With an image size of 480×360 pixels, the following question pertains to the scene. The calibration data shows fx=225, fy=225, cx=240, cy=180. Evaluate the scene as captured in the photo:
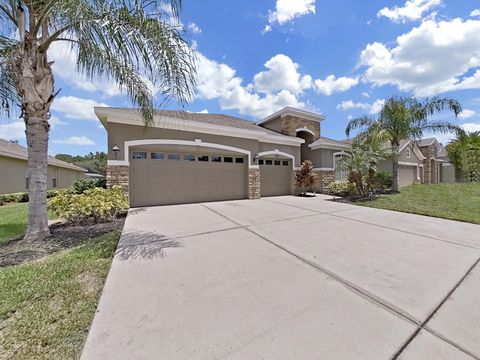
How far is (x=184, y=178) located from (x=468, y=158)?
27.6 meters

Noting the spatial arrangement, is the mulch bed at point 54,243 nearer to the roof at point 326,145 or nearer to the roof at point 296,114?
the roof at point 296,114

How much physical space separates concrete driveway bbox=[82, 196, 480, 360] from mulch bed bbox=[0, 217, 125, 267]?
1.38 m

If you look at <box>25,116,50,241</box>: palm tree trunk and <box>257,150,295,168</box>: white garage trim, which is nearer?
<box>25,116,50,241</box>: palm tree trunk

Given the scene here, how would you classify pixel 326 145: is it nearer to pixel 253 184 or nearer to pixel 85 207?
pixel 253 184

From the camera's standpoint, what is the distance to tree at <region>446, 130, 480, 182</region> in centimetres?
2170

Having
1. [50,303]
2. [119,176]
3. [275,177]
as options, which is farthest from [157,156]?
[50,303]

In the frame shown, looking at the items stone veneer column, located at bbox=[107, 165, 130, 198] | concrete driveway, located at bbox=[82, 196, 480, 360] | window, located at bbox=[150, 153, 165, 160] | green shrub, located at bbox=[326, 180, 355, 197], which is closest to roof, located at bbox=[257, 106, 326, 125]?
green shrub, located at bbox=[326, 180, 355, 197]

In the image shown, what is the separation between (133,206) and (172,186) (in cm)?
191

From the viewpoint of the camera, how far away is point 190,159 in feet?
37.3

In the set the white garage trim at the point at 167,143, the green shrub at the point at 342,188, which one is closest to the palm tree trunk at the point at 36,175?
the white garage trim at the point at 167,143

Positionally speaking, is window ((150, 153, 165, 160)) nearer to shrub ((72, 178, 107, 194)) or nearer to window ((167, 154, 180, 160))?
window ((167, 154, 180, 160))

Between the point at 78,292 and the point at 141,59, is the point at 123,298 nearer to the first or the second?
the point at 78,292

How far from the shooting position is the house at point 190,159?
379 inches

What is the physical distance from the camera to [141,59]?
483 cm
